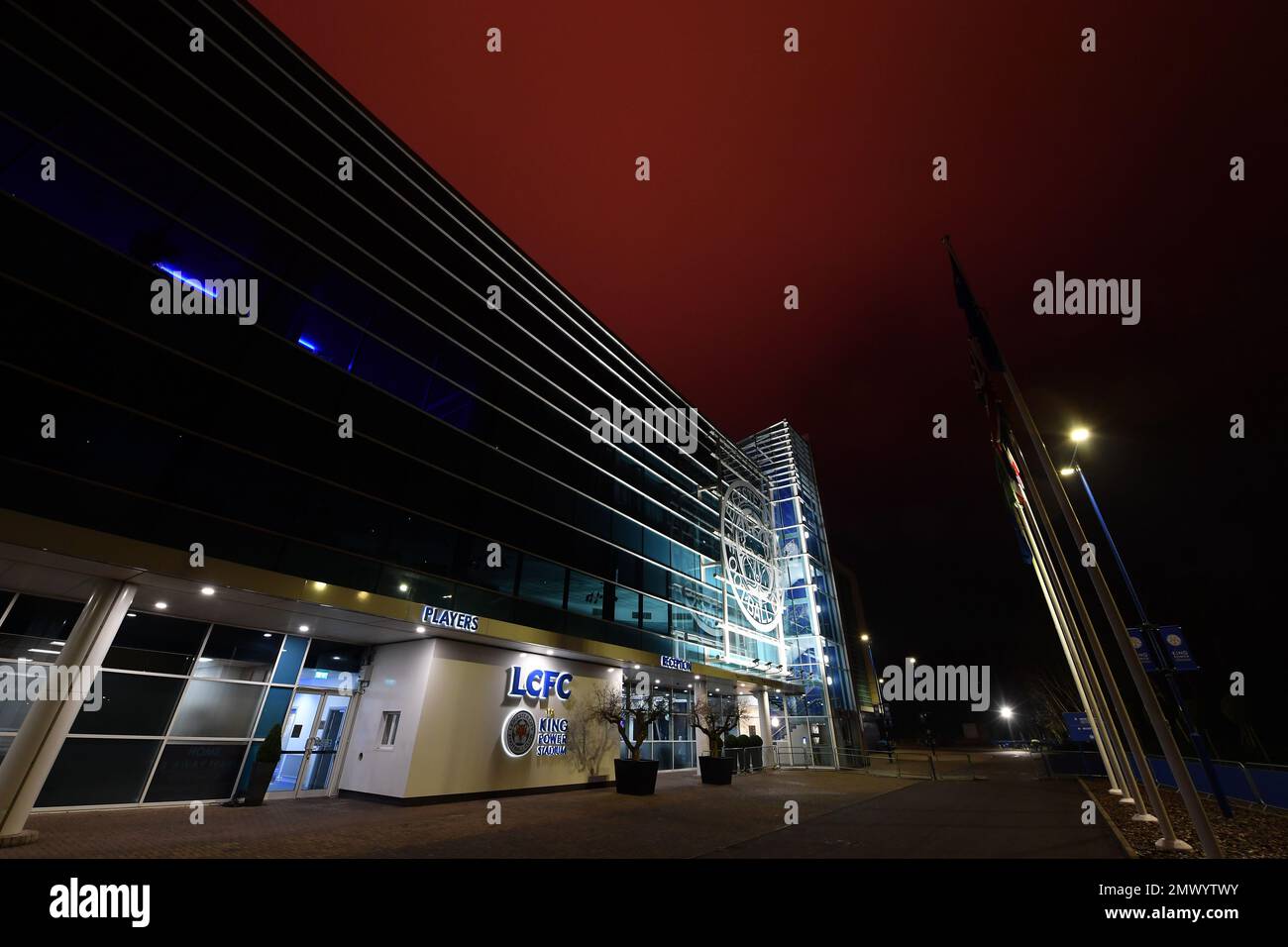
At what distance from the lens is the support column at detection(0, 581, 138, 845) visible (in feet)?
27.4

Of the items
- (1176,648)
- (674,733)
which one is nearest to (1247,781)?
(1176,648)

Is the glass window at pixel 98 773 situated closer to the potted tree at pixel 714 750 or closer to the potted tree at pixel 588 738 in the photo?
the potted tree at pixel 588 738

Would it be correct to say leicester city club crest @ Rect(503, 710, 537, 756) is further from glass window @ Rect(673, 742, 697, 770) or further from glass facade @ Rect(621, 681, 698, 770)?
glass window @ Rect(673, 742, 697, 770)

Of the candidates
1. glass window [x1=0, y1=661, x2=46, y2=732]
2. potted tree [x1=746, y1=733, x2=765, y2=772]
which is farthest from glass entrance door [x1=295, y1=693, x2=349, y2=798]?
potted tree [x1=746, y1=733, x2=765, y2=772]

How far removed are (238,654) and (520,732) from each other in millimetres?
8246

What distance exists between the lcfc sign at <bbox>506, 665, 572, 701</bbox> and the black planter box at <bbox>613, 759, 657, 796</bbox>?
123 inches

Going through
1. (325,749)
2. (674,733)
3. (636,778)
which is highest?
(325,749)

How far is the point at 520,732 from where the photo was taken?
641 inches
